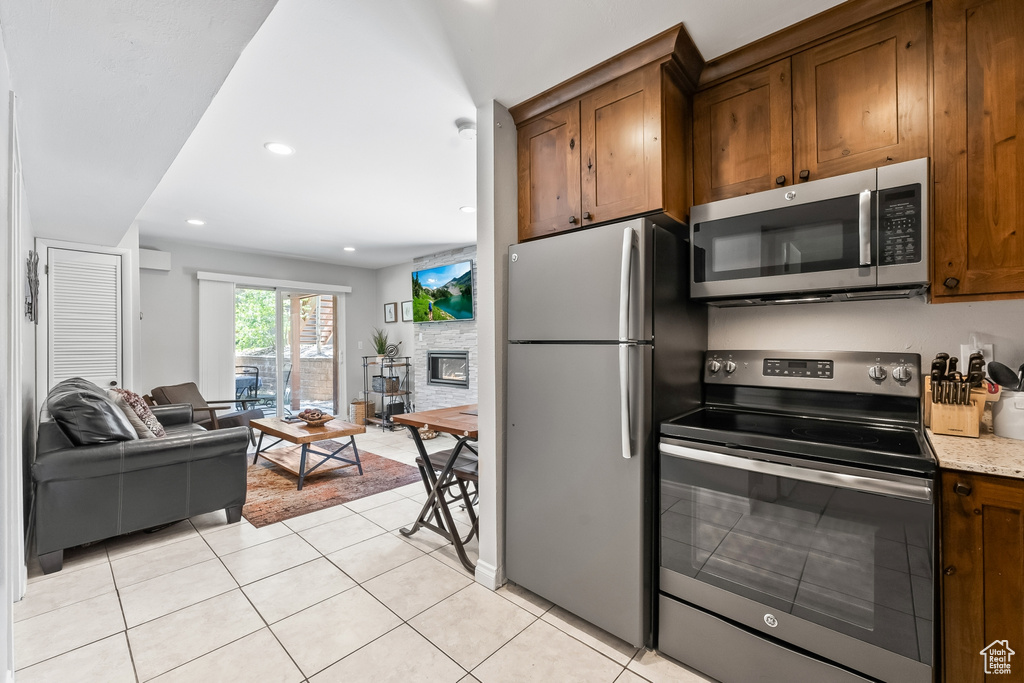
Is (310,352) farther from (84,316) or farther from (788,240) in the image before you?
(788,240)

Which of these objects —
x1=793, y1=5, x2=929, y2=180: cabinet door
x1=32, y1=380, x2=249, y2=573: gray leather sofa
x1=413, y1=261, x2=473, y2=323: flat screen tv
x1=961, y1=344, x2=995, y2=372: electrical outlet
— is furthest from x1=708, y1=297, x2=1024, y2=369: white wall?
x1=413, y1=261, x2=473, y2=323: flat screen tv

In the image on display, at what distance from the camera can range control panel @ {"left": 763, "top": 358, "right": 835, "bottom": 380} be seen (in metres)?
1.85

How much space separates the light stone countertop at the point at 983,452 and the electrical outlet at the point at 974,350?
187 mm

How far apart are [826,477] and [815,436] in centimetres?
17

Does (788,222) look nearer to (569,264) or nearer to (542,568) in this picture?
(569,264)

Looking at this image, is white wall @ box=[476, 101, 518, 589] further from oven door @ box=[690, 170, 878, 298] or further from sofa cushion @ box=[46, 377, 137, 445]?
sofa cushion @ box=[46, 377, 137, 445]

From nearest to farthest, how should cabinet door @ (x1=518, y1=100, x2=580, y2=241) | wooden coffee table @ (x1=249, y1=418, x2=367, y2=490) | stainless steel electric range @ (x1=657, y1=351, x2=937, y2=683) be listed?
stainless steel electric range @ (x1=657, y1=351, x2=937, y2=683)
cabinet door @ (x1=518, y1=100, x2=580, y2=241)
wooden coffee table @ (x1=249, y1=418, x2=367, y2=490)

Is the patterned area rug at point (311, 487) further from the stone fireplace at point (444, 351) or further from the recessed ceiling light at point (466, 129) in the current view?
the recessed ceiling light at point (466, 129)

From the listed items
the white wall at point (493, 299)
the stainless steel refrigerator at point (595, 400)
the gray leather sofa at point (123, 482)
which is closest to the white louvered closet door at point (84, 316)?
the gray leather sofa at point (123, 482)

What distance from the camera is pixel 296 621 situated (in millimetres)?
2002

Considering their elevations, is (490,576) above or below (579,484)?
below

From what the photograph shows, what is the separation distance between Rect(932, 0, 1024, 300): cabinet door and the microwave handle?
21 cm

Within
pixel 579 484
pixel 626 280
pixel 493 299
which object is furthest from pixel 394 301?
pixel 626 280

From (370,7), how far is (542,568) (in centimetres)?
236
